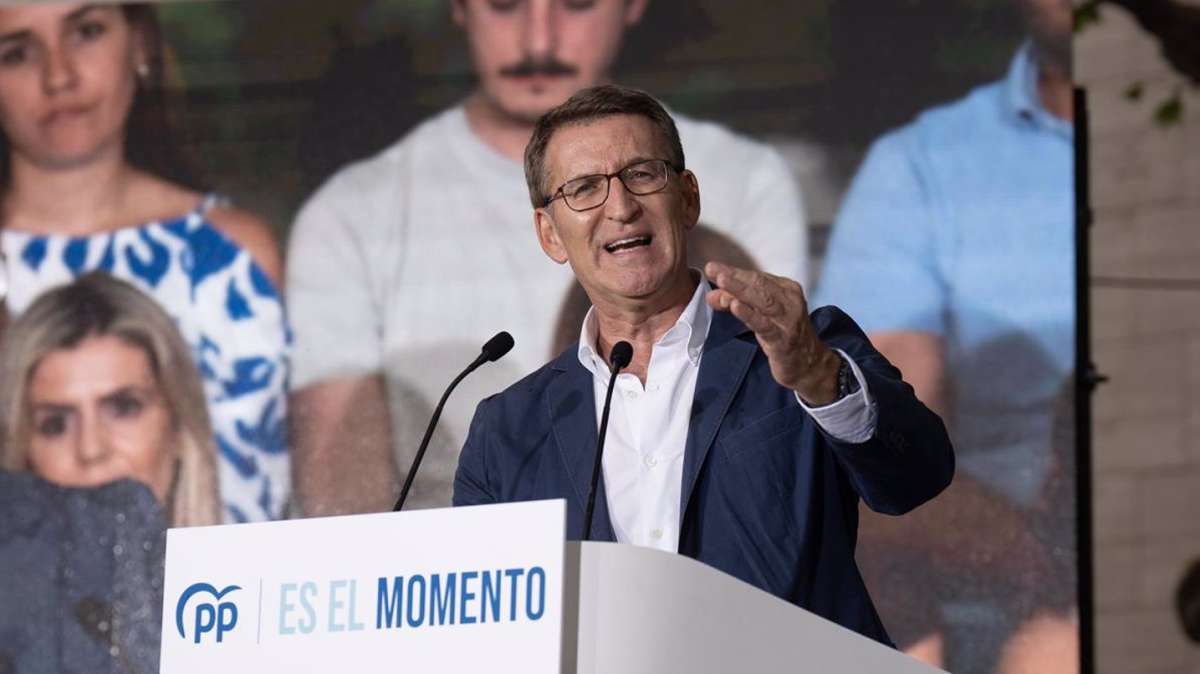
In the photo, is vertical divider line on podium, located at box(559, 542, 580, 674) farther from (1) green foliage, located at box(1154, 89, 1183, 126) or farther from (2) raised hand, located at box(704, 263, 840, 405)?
(1) green foliage, located at box(1154, 89, 1183, 126)

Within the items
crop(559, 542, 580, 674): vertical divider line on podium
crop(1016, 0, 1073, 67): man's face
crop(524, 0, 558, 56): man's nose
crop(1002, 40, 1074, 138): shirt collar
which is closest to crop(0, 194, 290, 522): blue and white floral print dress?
crop(524, 0, 558, 56): man's nose

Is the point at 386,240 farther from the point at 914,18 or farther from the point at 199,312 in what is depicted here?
the point at 914,18

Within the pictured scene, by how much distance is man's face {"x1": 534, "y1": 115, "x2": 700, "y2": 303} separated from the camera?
111 inches

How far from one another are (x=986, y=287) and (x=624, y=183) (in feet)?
7.97

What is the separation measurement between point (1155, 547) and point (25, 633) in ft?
11.0

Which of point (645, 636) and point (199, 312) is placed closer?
point (645, 636)

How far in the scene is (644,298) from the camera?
2836 mm

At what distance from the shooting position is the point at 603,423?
8.41ft

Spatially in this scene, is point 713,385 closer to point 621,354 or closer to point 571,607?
point 621,354

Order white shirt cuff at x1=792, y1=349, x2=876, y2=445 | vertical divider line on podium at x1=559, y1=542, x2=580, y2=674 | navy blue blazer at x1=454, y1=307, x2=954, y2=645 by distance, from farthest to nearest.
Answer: navy blue blazer at x1=454, y1=307, x2=954, y2=645, white shirt cuff at x1=792, y1=349, x2=876, y2=445, vertical divider line on podium at x1=559, y1=542, x2=580, y2=674

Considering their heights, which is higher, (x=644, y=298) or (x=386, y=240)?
(x=386, y=240)

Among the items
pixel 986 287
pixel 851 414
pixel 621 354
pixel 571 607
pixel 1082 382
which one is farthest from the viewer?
pixel 986 287

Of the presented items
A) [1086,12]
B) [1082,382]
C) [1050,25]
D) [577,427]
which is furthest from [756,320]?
[1086,12]

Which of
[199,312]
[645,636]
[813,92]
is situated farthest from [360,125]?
[645,636]
